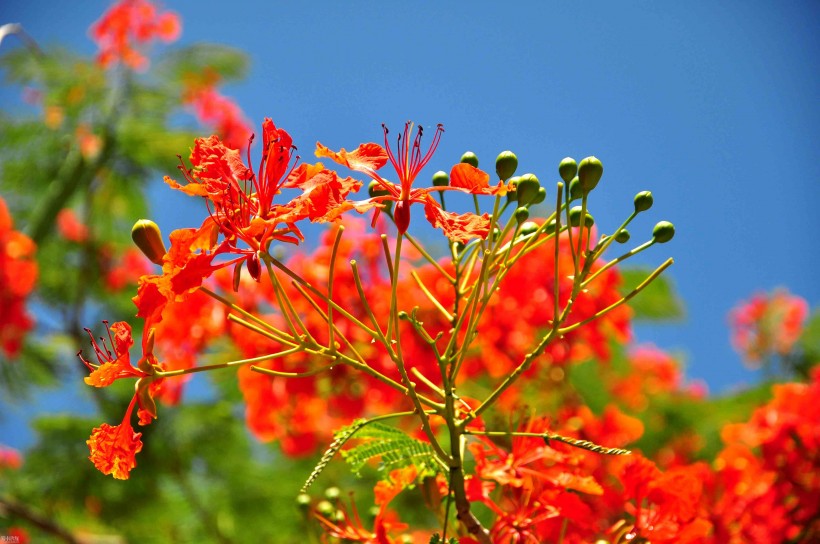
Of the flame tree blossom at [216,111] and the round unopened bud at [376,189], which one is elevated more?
the flame tree blossom at [216,111]

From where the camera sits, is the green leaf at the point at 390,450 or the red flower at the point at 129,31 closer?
the green leaf at the point at 390,450

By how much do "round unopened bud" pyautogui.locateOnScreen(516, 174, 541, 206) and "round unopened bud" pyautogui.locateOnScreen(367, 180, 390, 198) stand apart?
22cm

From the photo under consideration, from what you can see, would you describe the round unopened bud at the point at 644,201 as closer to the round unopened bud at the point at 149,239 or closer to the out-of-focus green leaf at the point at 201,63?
the round unopened bud at the point at 149,239

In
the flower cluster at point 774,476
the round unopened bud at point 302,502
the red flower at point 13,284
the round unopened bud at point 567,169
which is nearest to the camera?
the round unopened bud at point 567,169

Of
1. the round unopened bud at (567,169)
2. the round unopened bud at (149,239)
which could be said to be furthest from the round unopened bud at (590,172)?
the round unopened bud at (149,239)

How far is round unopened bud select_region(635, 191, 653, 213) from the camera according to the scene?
1222mm

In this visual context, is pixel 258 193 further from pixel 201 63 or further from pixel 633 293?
pixel 201 63

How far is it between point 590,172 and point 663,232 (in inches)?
7.4

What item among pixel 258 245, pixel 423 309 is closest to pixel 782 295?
pixel 423 309

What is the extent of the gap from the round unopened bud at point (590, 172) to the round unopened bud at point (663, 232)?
0.52 feet

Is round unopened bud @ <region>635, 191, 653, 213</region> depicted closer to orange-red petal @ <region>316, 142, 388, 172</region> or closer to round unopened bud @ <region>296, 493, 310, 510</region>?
orange-red petal @ <region>316, 142, 388, 172</region>

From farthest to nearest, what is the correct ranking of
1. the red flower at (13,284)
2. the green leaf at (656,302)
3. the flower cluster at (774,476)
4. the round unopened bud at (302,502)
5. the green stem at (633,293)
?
the red flower at (13,284) < the green leaf at (656,302) < the flower cluster at (774,476) < the round unopened bud at (302,502) < the green stem at (633,293)

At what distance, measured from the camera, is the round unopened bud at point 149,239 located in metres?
1.10

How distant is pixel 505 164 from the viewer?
119 centimetres
